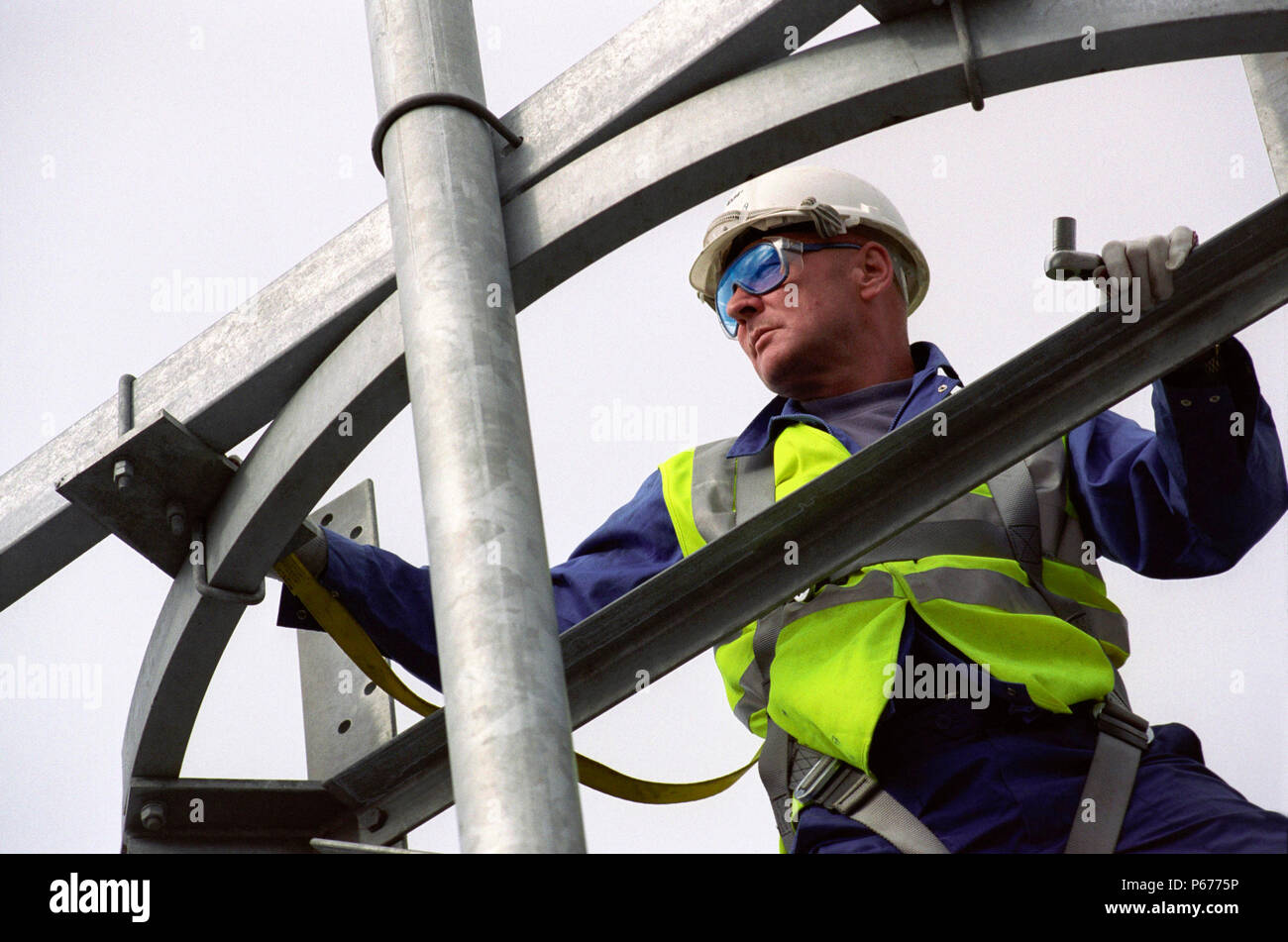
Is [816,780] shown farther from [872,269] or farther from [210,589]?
[872,269]

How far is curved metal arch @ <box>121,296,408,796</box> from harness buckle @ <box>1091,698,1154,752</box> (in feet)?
6.19

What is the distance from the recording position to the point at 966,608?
17.1 feet

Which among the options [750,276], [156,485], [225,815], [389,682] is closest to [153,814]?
[225,815]

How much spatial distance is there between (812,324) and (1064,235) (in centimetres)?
190

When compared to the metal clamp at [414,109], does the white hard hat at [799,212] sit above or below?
above

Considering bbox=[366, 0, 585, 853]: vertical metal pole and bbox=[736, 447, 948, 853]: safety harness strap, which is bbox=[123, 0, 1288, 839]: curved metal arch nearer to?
bbox=[366, 0, 585, 853]: vertical metal pole

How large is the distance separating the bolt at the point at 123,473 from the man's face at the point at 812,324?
2.04 m

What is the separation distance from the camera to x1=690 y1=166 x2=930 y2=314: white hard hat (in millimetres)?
6414

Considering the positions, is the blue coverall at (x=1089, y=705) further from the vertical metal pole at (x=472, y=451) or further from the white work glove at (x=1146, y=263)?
the vertical metal pole at (x=472, y=451)

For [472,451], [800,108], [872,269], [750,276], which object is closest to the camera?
[472,451]

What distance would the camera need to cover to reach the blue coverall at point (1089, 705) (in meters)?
4.90

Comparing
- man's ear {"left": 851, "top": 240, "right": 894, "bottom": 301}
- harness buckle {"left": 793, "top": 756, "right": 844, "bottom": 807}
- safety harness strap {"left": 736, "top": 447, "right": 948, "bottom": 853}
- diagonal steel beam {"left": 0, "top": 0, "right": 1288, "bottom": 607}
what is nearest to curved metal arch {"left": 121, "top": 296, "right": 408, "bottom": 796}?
diagonal steel beam {"left": 0, "top": 0, "right": 1288, "bottom": 607}

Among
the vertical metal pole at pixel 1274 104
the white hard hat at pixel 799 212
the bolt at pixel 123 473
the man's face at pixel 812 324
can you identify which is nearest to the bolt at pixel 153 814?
the bolt at pixel 123 473
